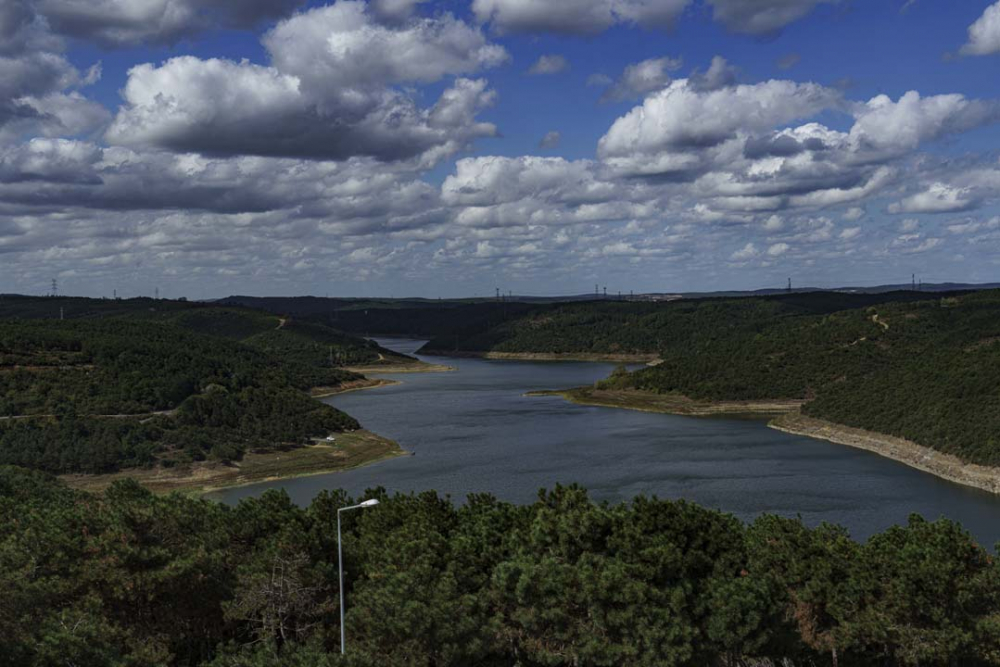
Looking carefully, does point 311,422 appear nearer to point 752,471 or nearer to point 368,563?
point 752,471

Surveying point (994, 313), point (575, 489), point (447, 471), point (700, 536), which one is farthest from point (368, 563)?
point (994, 313)

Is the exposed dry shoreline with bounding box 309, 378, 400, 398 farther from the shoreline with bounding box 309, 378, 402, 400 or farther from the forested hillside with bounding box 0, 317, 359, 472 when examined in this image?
the forested hillside with bounding box 0, 317, 359, 472

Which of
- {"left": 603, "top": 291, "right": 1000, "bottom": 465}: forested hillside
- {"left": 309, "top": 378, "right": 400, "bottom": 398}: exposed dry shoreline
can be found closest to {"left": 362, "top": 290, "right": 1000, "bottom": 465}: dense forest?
{"left": 603, "top": 291, "right": 1000, "bottom": 465}: forested hillside

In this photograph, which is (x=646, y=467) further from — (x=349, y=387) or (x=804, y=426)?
(x=349, y=387)

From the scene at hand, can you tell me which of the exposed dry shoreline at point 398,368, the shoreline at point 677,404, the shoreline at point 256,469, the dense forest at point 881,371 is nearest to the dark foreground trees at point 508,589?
the shoreline at point 256,469

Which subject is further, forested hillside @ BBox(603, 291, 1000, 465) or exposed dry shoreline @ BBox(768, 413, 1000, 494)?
forested hillside @ BBox(603, 291, 1000, 465)

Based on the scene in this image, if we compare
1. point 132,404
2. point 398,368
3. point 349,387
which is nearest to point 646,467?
point 132,404
